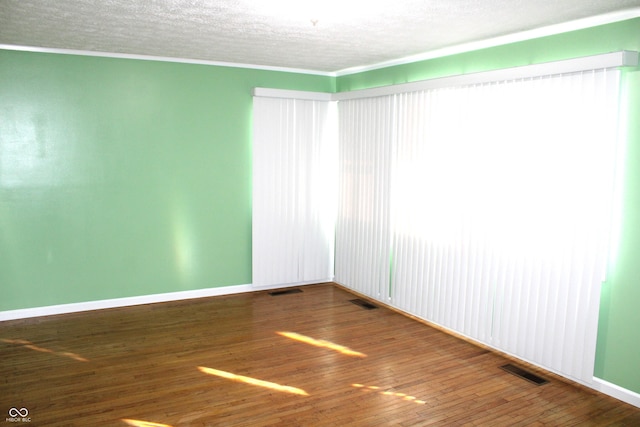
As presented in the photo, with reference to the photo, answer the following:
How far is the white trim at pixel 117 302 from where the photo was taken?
500 centimetres

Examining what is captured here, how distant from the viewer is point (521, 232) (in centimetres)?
400

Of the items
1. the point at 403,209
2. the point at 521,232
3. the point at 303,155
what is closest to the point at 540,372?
the point at 521,232

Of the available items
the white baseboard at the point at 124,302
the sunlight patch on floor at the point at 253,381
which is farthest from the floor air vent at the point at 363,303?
the sunlight patch on floor at the point at 253,381

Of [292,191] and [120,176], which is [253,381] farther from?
[292,191]

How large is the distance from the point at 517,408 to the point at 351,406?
113 cm

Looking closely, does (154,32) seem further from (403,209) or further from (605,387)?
(605,387)

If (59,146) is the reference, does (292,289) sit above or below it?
below

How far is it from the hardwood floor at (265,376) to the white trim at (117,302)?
12 centimetres

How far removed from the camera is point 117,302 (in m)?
5.39

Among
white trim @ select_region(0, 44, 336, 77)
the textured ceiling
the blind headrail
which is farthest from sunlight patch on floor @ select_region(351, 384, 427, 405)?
white trim @ select_region(0, 44, 336, 77)

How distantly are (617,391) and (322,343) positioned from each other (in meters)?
2.30

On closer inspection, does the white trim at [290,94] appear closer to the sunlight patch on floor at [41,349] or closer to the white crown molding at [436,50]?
the white crown molding at [436,50]

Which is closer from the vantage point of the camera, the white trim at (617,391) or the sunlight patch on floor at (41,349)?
the white trim at (617,391)

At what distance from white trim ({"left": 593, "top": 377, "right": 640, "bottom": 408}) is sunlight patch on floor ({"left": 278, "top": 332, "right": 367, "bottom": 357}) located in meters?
1.76
